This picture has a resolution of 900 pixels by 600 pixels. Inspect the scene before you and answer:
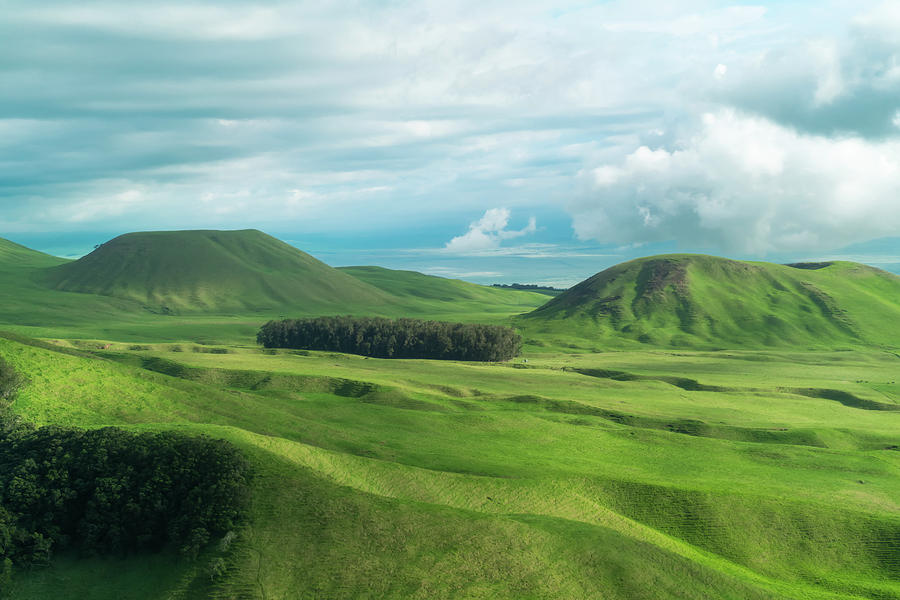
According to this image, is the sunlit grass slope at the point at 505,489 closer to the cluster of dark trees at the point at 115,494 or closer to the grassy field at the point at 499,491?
the grassy field at the point at 499,491

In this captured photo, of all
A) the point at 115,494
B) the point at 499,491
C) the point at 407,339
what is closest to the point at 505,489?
the point at 499,491

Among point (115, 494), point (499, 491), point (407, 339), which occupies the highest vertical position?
point (407, 339)

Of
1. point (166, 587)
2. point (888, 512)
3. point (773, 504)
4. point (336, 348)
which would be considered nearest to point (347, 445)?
point (166, 587)

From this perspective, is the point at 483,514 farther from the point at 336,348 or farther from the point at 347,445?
the point at 336,348

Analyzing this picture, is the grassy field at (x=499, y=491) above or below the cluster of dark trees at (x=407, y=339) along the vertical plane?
below

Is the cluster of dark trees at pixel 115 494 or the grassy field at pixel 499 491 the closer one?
the grassy field at pixel 499 491

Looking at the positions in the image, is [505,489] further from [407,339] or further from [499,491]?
[407,339]

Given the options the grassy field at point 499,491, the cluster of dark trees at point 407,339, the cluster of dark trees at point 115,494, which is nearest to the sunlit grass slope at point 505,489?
the grassy field at point 499,491
